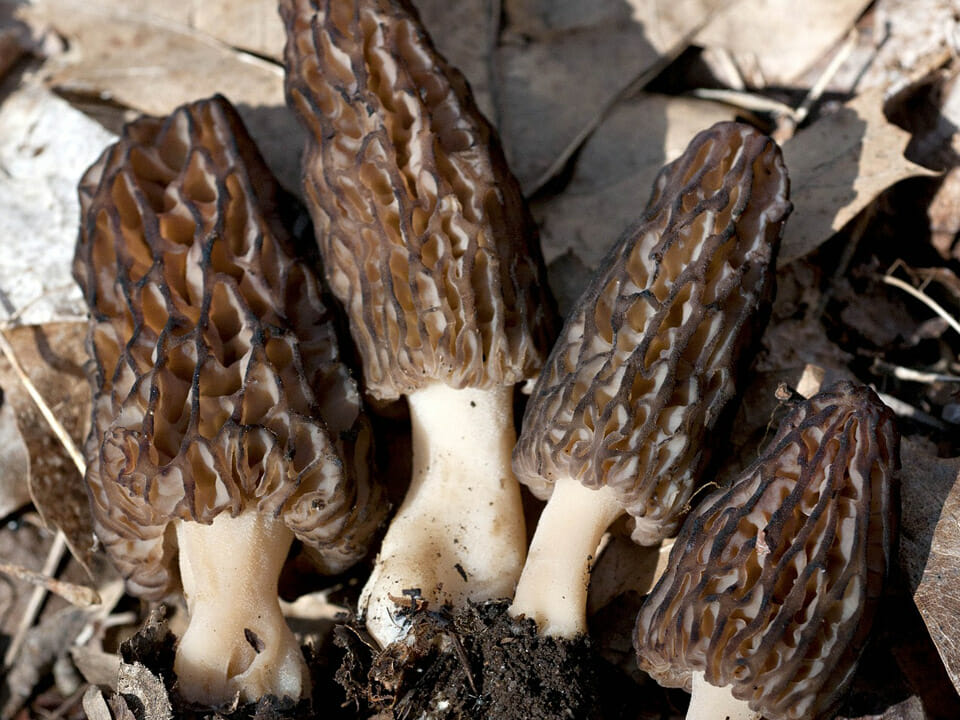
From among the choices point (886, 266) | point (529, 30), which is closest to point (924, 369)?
point (886, 266)

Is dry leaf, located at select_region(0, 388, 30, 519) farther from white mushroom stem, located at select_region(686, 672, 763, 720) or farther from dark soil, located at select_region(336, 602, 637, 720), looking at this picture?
white mushroom stem, located at select_region(686, 672, 763, 720)

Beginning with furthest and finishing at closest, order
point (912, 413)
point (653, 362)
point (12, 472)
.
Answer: point (12, 472) < point (912, 413) < point (653, 362)

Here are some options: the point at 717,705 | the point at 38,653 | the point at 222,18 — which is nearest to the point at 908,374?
the point at 717,705

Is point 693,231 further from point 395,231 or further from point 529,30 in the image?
point 529,30

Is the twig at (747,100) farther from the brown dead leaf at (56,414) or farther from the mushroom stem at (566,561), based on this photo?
the brown dead leaf at (56,414)

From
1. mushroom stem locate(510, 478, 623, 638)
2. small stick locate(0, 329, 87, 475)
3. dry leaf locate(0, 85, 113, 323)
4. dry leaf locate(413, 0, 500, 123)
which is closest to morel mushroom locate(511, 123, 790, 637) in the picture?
mushroom stem locate(510, 478, 623, 638)

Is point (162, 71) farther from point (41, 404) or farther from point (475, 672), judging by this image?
point (475, 672)

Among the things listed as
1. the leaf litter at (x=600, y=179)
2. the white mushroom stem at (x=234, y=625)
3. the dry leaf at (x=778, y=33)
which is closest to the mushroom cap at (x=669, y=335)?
the leaf litter at (x=600, y=179)
